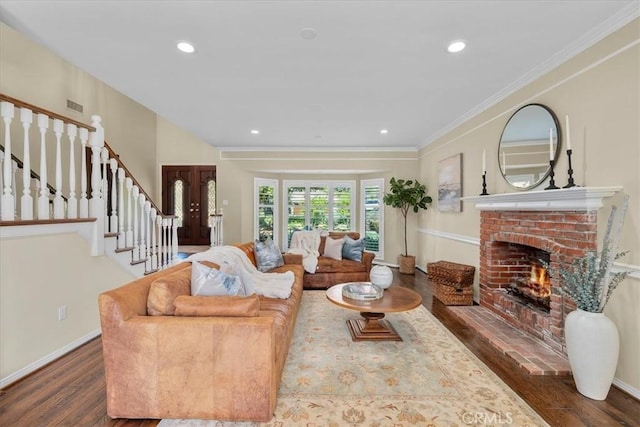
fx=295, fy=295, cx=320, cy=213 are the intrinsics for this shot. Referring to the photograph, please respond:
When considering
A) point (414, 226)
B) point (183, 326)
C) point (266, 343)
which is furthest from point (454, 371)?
point (414, 226)

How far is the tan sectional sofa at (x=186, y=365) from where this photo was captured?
5.76ft

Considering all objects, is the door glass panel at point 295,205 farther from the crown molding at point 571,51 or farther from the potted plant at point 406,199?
the crown molding at point 571,51

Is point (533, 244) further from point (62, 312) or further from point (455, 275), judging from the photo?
point (62, 312)

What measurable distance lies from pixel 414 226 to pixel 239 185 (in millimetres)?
3905

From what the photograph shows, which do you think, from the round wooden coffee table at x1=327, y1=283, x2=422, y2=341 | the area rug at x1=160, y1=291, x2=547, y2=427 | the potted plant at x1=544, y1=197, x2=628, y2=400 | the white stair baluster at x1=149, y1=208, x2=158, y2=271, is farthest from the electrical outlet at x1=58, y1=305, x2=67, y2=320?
the potted plant at x1=544, y1=197, x2=628, y2=400

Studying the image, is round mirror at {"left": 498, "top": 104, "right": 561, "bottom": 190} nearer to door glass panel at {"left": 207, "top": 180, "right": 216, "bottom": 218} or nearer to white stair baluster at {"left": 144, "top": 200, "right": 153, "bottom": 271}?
white stair baluster at {"left": 144, "top": 200, "right": 153, "bottom": 271}

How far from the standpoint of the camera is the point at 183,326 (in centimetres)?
176

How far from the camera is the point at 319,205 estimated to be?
7.24 metres

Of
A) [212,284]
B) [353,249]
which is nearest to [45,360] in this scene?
[212,284]

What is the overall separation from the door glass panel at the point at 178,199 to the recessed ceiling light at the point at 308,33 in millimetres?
6547

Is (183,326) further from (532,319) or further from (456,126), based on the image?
(456,126)

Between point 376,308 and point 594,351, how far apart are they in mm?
1518

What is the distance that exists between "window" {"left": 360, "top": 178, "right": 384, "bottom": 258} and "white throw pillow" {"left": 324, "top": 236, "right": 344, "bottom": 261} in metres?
1.83

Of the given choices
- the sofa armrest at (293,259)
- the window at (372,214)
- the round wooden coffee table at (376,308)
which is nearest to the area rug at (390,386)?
the round wooden coffee table at (376,308)
